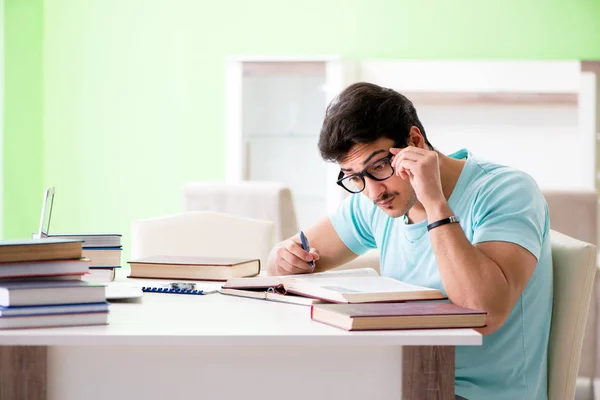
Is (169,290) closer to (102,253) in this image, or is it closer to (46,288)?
(102,253)

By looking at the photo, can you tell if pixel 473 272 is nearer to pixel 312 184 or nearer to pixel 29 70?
pixel 312 184

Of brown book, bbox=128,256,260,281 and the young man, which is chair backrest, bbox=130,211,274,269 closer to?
brown book, bbox=128,256,260,281

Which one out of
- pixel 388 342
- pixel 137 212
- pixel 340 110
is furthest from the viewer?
pixel 137 212

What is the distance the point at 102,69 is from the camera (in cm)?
544

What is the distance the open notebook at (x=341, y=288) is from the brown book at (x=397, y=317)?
6 centimetres

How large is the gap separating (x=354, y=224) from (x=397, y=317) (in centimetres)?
88

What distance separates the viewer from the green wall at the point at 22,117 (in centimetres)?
495

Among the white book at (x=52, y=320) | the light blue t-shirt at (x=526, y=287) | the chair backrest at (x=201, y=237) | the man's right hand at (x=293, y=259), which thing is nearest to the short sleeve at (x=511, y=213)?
the light blue t-shirt at (x=526, y=287)

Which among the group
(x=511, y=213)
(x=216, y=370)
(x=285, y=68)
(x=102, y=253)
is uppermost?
(x=285, y=68)

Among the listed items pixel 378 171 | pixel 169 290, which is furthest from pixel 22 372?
pixel 378 171

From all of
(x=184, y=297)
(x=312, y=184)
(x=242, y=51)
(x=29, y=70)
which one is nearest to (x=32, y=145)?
(x=29, y=70)

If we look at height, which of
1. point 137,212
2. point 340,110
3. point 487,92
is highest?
point 487,92

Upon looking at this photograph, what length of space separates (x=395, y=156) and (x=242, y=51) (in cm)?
384

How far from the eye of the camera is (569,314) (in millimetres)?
1608
